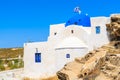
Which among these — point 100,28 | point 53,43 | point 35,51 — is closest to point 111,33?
point 100,28

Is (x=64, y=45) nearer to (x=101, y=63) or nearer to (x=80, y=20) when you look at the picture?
(x=80, y=20)

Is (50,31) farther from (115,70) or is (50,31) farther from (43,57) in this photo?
(115,70)

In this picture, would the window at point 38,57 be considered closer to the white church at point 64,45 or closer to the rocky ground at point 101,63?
the white church at point 64,45

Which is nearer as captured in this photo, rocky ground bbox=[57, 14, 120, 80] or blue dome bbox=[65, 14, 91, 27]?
rocky ground bbox=[57, 14, 120, 80]

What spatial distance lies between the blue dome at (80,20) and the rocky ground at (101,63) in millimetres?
3685

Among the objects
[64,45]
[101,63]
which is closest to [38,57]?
[64,45]

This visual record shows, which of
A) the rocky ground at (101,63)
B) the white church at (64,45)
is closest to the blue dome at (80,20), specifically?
the white church at (64,45)

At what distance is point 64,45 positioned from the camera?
37344 mm

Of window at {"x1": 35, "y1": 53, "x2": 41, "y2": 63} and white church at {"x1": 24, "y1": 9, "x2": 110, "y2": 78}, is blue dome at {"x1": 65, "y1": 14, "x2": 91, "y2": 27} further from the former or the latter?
window at {"x1": 35, "y1": 53, "x2": 41, "y2": 63}

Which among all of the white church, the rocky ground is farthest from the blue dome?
the rocky ground

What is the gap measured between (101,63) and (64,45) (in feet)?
24.4

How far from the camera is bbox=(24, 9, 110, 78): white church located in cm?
3631

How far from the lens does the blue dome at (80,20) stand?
38594mm

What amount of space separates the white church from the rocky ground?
138 cm
